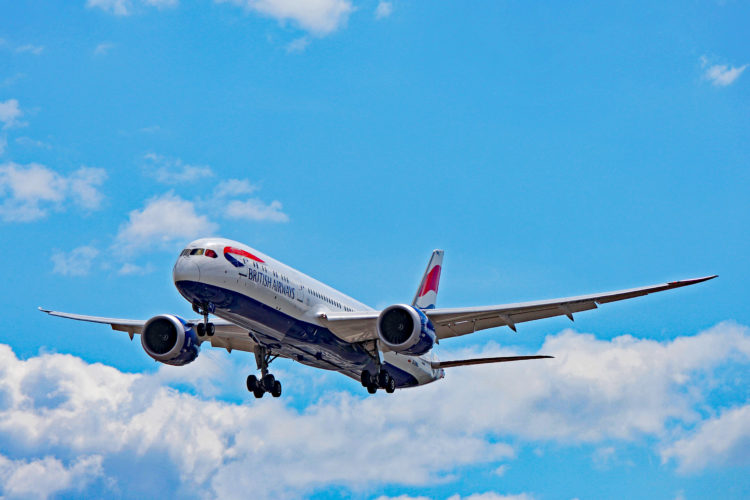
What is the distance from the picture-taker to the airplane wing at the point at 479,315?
1523 inches

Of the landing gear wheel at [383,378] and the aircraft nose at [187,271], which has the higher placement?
the landing gear wheel at [383,378]

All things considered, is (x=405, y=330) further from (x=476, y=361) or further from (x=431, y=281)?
(x=431, y=281)

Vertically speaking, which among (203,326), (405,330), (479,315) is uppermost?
(479,315)

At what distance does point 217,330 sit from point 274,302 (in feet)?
29.2

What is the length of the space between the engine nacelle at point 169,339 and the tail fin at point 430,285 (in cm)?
1311

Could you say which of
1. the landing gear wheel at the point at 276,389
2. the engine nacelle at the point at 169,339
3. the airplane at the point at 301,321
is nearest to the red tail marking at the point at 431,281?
the airplane at the point at 301,321

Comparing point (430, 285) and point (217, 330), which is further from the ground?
point (430, 285)

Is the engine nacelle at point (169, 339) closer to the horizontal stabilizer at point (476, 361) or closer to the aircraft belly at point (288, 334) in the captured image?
the aircraft belly at point (288, 334)

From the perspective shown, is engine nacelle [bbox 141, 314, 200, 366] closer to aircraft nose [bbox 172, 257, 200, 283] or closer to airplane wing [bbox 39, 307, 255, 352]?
airplane wing [bbox 39, 307, 255, 352]

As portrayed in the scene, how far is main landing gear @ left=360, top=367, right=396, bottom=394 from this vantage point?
43.7 metres

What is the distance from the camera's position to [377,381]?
43781 millimetres

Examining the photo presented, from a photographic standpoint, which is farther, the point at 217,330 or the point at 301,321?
the point at 217,330

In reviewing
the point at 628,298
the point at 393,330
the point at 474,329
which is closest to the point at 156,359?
the point at 393,330

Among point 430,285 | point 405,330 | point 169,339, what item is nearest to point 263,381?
point 169,339
